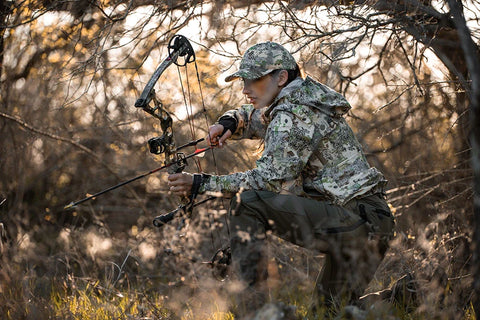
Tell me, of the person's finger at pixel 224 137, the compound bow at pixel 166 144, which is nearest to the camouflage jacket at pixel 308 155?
the compound bow at pixel 166 144

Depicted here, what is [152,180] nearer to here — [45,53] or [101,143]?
[101,143]

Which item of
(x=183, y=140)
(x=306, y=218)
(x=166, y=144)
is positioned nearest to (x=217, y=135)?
(x=166, y=144)

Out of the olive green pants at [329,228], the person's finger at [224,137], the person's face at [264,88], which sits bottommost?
the olive green pants at [329,228]

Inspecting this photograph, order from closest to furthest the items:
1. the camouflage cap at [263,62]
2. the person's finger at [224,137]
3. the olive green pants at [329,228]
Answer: the olive green pants at [329,228] < the camouflage cap at [263,62] < the person's finger at [224,137]

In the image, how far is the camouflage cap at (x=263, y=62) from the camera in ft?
14.2

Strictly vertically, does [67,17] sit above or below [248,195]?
above

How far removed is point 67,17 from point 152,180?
278 centimetres

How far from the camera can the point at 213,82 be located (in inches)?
279

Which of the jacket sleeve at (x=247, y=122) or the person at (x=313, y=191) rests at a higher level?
the jacket sleeve at (x=247, y=122)

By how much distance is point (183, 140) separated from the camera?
8023 mm

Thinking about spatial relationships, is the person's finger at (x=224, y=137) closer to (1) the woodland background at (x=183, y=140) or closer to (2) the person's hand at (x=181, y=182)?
(1) the woodland background at (x=183, y=140)

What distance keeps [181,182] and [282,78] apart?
1.00 meters

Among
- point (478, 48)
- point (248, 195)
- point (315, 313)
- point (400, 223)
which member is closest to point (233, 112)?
point (248, 195)

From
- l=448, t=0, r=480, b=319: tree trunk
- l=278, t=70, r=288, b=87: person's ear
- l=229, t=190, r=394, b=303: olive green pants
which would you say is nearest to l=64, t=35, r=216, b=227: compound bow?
l=229, t=190, r=394, b=303: olive green pants
